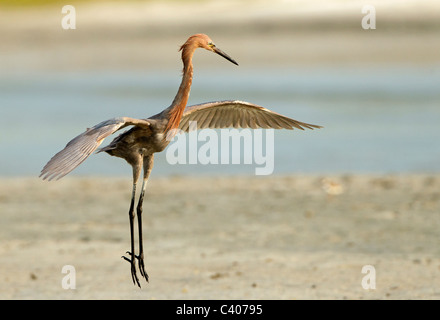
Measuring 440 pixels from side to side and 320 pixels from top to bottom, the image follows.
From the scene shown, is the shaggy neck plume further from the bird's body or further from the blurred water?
the blurred water

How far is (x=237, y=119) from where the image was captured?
8125 mm

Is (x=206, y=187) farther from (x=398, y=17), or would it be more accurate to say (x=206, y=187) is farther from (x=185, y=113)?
(x=398, y=17)

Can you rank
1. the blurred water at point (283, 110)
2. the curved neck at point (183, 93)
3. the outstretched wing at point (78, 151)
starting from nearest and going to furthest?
the outstretched wing at point (78, 151)
the curved neck at point (183, 93)
the blurred water at point (283, 110)

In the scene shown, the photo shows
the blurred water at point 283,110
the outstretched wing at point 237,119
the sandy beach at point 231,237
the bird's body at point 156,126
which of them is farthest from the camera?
the blurred water at point 283,110

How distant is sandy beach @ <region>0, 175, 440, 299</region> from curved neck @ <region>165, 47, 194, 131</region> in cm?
238

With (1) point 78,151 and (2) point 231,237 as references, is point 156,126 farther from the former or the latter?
(2) point 231,237

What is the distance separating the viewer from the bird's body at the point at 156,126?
6113 millimetres

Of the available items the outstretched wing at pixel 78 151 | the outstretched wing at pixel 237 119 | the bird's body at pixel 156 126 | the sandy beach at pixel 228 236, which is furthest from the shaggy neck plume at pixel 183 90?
the sandy beach at pixel 228 236

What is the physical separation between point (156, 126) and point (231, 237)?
4.45 metres

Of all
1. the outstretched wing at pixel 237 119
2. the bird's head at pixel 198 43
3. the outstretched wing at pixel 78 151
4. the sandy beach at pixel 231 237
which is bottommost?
the sandy beach at pixel 231 237

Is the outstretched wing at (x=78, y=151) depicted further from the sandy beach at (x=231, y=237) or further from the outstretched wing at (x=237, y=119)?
the sandy beach at (x=231, y=237)

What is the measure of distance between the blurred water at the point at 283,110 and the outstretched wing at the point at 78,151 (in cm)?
913

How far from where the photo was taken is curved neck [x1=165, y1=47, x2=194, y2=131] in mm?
6875

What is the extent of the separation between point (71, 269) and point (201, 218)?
277cm
